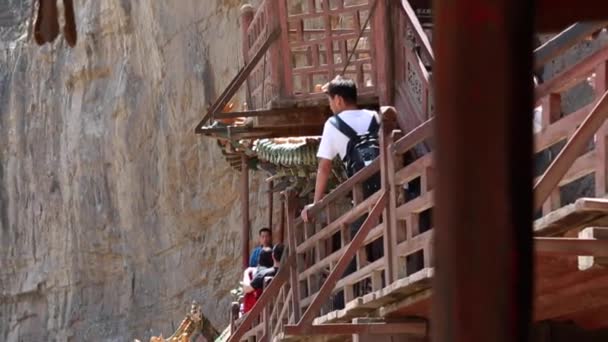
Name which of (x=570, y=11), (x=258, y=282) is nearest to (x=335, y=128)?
(x=258, y=282)

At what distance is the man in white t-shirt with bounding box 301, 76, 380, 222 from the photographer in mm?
10008

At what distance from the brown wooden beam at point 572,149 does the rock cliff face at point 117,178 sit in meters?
16.0

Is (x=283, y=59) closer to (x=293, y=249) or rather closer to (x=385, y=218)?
(x=293, y=249)

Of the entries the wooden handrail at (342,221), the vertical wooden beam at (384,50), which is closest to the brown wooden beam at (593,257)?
the wooden handrail at (342,221)

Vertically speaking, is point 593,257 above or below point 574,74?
below

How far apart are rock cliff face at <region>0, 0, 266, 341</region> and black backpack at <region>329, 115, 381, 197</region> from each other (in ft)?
43.2

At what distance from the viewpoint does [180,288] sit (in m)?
26.1

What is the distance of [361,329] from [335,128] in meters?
1.23

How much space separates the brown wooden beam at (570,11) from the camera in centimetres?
308

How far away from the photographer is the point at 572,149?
283 inches

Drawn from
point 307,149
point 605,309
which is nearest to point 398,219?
point 605,309

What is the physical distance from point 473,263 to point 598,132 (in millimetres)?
4814

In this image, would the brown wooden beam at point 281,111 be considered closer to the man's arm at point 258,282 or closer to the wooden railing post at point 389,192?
the man's arm at point 258,282

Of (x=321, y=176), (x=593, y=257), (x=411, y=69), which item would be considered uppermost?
(x=411, y=69)
